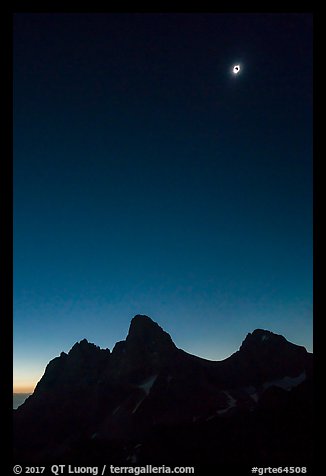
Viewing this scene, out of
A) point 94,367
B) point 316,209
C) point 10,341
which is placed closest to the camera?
point 10,341

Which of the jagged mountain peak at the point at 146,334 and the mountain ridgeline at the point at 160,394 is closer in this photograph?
the mountain ridgeline at the point at 160,394

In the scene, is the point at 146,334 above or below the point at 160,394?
above

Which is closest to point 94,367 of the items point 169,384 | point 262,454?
point 169,384

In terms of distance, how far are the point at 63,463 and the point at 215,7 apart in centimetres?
541

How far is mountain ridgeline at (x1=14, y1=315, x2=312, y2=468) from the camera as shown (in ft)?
87.4

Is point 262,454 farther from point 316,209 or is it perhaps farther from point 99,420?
point 316,209

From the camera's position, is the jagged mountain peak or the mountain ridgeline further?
the jagged mountain peak

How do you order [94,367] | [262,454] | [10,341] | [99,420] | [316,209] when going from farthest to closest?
[94,367]
[99,420]
[262,454]
[316,209]
[10,341]

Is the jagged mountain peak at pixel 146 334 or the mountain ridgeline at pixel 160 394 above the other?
the jagged mountain peak at pixel 146 334

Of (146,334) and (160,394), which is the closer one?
(160,394)

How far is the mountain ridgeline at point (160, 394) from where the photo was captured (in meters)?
26.6

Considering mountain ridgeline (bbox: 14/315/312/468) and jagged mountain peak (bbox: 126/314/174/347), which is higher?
jagged mountain peak (bbox: 126/314/174/347)

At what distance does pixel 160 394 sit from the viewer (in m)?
37.0

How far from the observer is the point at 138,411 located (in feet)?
113
